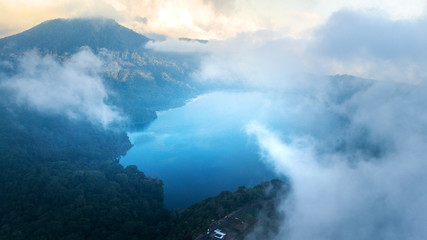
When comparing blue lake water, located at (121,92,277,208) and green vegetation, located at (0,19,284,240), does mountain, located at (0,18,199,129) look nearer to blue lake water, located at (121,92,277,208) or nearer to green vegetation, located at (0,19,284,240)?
green vegetation, located at (0,19,284,240)

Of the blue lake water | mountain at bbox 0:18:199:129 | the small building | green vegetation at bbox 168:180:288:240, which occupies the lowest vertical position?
the small building

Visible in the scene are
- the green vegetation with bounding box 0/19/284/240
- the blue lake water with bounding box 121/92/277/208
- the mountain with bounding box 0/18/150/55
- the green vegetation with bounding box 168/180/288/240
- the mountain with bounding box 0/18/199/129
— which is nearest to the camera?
the green vegetation with bounding box 168/180/288/240

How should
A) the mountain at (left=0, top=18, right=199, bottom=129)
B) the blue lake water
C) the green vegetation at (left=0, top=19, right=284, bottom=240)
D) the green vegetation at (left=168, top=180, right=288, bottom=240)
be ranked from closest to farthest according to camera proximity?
the green vegetation at (left=168, top=180, right=288, bottom=240), the green vegetation at (left=0, top=19, right=284, bottom=240), the blue lake water, the mountain at (left=0, top=18, right=199, bottom=129)

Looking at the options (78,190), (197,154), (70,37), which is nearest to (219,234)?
(78,190)

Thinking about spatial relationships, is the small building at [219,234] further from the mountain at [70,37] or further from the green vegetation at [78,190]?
the mountain at [70,37]

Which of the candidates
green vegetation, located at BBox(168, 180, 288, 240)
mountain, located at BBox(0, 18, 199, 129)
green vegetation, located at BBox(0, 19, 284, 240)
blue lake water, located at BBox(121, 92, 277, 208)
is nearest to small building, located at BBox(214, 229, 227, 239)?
green vegetation, located at BBox(168, 180, 288, 240)

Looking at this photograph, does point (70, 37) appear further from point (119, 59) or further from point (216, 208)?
point (216, 208)
